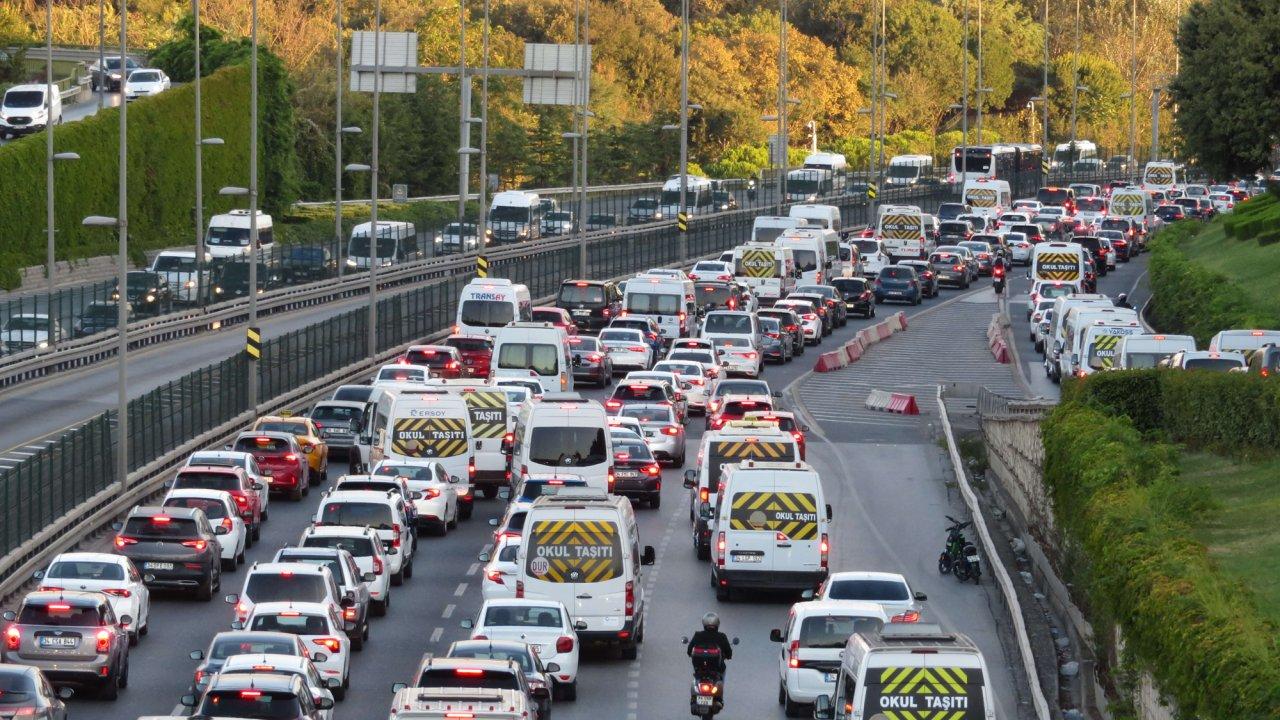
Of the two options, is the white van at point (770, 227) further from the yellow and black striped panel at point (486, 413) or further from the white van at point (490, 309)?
the yellow and black striped panel at point (486, 413)

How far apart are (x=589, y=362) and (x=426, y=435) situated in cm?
1896

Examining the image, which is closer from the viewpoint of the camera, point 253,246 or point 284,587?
point 284,587

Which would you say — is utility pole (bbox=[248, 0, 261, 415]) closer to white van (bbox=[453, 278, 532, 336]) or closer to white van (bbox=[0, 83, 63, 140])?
white van (bbox=[453, 278, 532, 336])

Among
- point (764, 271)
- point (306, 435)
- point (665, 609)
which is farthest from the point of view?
point (764, 271)

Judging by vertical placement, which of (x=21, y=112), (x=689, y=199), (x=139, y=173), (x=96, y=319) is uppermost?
(x=21, y=112)

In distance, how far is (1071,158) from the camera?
152750 mm

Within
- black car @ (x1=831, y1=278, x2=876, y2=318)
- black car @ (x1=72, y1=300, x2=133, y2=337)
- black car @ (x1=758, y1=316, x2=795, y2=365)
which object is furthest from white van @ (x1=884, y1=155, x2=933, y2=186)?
black car @ (x1=72, y1=300, x2=133, y2=337)

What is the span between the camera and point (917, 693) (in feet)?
73.1

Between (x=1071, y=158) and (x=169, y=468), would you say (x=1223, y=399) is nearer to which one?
(x=169, y=468)

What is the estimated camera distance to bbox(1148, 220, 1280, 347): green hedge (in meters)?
56.2

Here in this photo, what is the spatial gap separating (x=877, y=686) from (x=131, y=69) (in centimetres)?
8945

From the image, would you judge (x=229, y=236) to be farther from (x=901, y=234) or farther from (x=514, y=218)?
(x=901, y=234)

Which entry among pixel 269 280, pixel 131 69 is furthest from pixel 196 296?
pixel 131 69

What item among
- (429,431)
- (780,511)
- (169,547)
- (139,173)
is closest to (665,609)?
(780,511)
